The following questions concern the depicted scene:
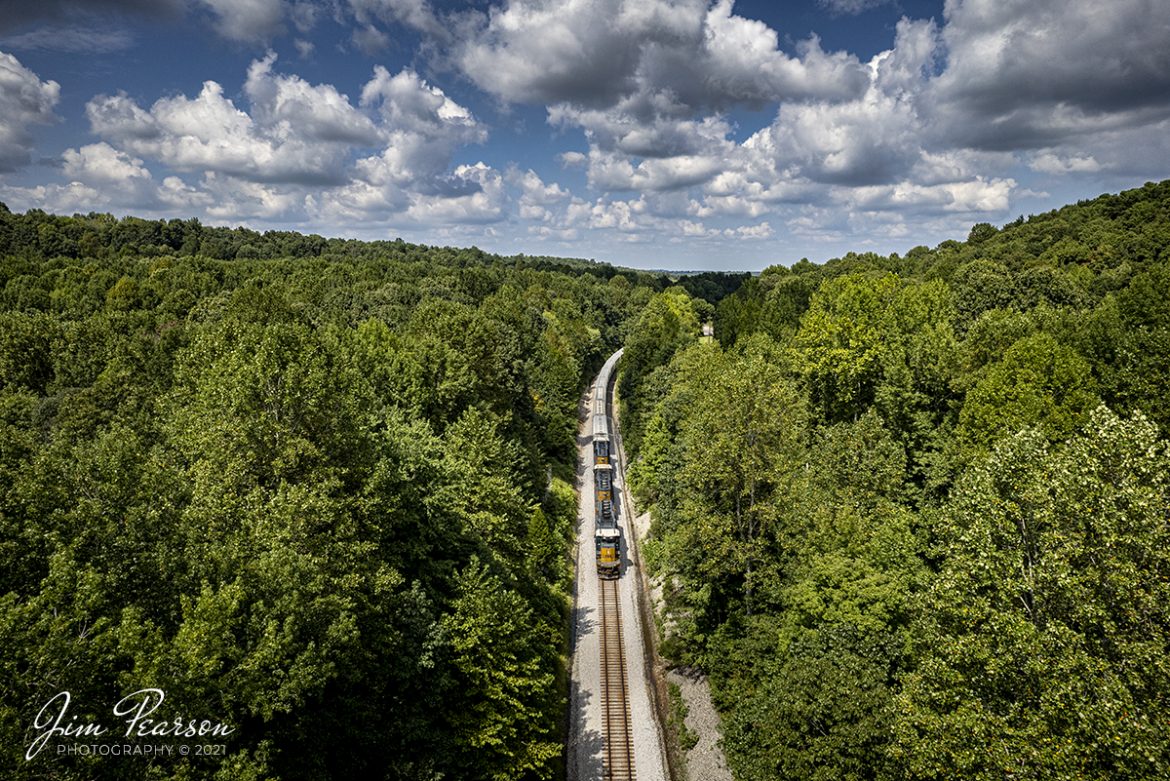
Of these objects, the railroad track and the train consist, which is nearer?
the railroad track

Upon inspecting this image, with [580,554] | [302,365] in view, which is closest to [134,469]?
[302,365]

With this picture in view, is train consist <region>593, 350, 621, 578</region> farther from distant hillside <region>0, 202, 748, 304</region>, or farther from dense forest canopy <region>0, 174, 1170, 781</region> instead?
distant hillside <region>0, 202, 748, 304</region>

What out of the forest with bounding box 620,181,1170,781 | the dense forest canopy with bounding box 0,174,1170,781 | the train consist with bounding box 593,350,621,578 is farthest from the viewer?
the train consist with bounding box 593,350,621,578

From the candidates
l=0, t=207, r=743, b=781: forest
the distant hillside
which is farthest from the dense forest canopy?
the distant hillside

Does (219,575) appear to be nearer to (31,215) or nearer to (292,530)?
(292,530)

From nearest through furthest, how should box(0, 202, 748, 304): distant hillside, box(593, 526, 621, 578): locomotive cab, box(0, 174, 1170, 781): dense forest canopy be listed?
box(0, 174, 1170, 781): dense forest canopy, box(593, 526, 621, 578): locomotive cab, box(0, 202, 748, 304): distant hillside

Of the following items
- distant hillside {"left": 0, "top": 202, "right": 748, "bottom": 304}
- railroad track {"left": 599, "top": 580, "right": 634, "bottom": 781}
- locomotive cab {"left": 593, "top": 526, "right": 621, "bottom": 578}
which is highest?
distant hillside {"left": 0, "top": 202, "right": 748, "bottom": 304}

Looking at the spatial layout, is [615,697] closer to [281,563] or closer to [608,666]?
[608,666]
